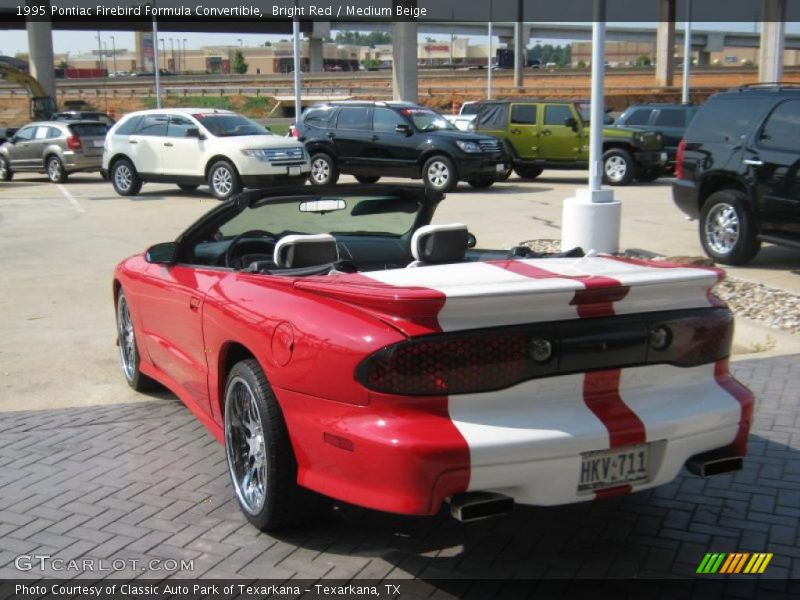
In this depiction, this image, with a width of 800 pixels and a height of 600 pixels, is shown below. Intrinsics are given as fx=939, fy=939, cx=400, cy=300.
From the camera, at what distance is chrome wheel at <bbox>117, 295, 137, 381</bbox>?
20.6 ft

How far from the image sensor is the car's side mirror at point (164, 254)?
5.26 m

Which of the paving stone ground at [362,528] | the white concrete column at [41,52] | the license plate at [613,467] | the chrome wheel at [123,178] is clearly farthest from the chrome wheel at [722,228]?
the white concrete column at [41,52]

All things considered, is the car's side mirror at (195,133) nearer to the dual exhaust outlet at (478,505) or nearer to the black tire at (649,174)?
the black tire at (649,174)

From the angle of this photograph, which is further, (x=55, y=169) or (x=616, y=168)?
(x=55, y=169)

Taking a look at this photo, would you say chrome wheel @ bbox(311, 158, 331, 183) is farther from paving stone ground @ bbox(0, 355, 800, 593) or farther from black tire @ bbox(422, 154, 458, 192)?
paving stone ground @ bbox(0, 355, 800, 593)

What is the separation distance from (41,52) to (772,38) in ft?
146

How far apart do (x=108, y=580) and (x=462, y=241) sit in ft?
7.30

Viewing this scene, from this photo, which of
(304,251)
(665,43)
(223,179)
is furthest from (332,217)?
(665,43)

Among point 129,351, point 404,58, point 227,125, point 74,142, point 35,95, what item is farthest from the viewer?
point 404,58

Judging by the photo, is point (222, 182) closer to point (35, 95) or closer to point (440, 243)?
point (440, 243)

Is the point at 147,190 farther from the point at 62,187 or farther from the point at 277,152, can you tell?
the point at 277,152

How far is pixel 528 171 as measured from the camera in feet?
75.0

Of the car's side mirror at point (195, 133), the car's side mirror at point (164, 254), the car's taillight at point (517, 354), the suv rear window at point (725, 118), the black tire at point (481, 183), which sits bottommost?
the black tire at point (481, 183)

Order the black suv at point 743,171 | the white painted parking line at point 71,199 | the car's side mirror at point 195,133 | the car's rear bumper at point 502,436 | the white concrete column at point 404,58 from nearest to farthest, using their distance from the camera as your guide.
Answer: the car's rear bumper at point 502,436 < the black suv at point 743,171 < the white painted parking line at point 71,199 < the car's side mirror at point 195,133 < the white concrete column at point 404,58
